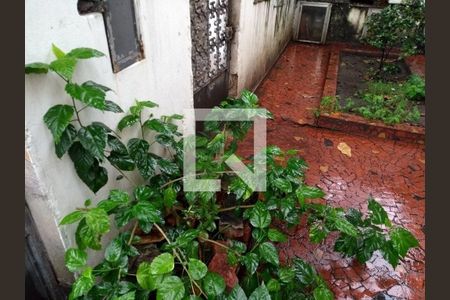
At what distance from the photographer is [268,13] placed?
5.70 metres

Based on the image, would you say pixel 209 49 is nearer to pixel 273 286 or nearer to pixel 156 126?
pixel 156 126

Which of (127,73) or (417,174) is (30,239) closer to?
(127,73)

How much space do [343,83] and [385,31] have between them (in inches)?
46.8

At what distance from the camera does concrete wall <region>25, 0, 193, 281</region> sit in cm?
134

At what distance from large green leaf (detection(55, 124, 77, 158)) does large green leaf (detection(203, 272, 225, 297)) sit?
1005 millimetres

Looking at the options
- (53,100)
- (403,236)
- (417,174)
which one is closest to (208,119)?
(53,100)

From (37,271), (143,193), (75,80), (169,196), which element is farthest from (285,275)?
(75,80)

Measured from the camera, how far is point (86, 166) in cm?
156

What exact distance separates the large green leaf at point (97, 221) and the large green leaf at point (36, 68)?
68cm

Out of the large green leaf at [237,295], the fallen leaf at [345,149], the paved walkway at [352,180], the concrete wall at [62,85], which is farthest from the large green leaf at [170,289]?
the fallen leaf at [345,149]

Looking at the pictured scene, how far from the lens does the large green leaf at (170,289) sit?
58.3 inches

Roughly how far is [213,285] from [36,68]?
136cm
